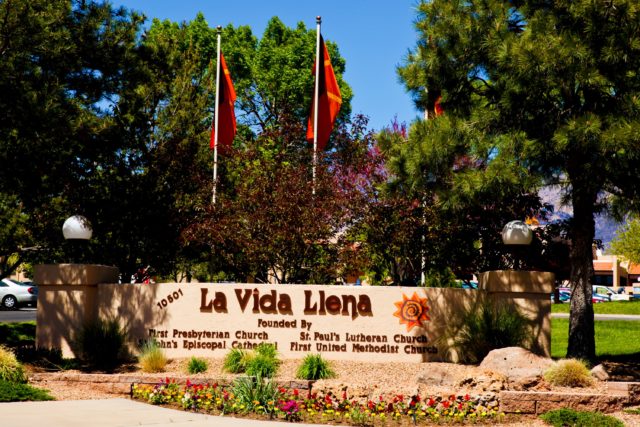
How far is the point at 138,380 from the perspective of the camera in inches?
503

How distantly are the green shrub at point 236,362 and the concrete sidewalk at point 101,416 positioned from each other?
2.86 meters

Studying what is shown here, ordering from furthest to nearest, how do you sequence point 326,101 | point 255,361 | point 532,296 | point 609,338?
point 326,101, point 609,338, point 532,296, point 255,361

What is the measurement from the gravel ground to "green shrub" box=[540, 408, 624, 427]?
0.19 meters

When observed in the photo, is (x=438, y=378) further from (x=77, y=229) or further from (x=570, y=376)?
(x=77, y=229)

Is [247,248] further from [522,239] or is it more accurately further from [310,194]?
[522,239]

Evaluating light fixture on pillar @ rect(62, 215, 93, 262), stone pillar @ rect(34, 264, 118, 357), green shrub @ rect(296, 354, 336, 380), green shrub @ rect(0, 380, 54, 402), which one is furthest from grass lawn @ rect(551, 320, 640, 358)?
green shrub @ rect(0, 380, 54, 402)

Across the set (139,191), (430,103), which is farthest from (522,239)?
(139,191)

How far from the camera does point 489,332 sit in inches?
579

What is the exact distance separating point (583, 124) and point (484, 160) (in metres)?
2.34

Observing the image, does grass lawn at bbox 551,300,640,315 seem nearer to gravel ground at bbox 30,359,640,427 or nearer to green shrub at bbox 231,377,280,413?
gravel ground at bbox 30,359,640,427

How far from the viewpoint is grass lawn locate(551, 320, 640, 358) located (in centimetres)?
1948

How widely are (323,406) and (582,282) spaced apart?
6691mm

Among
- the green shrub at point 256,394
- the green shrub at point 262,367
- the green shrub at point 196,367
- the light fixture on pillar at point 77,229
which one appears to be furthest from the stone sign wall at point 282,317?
the green shrub at point 256,394

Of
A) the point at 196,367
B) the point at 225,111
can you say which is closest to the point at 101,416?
the point at 196,367
